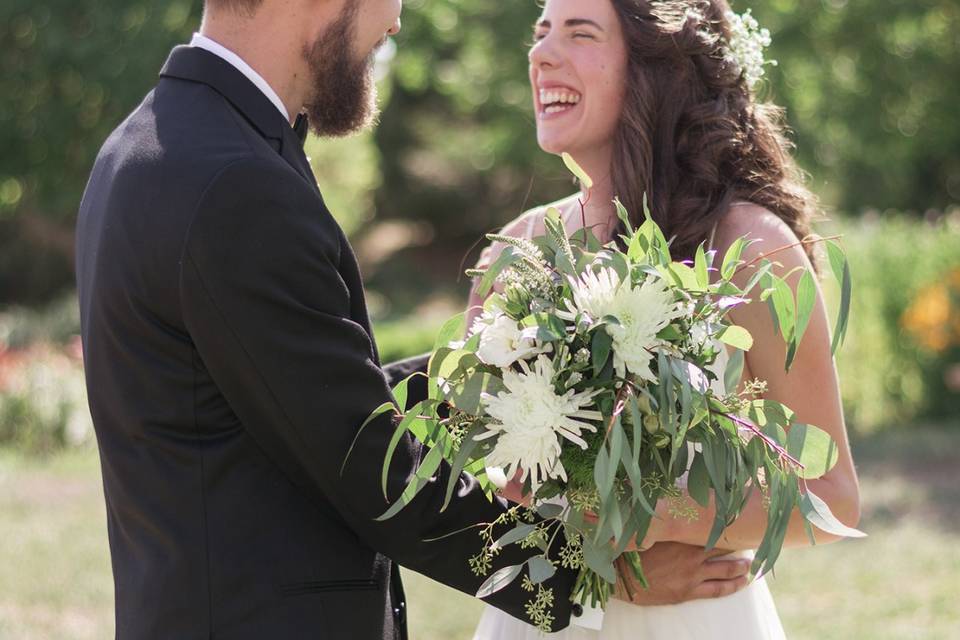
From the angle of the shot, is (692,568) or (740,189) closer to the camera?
Answer: (692,568)

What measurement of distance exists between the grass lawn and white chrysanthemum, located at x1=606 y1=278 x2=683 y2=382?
4493mm

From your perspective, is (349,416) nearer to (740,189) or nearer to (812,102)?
(740,189)

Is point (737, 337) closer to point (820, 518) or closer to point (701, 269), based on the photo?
point (701, 269)

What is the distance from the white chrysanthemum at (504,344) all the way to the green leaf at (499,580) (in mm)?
455

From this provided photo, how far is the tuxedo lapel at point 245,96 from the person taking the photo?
2490mm

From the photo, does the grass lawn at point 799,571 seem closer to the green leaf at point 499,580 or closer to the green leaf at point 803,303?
the green leaf at point 499,580

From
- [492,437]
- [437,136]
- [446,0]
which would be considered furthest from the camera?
[437,136]

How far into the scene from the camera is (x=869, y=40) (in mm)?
21047

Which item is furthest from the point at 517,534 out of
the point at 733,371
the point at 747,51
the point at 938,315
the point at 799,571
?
the point at 938,315

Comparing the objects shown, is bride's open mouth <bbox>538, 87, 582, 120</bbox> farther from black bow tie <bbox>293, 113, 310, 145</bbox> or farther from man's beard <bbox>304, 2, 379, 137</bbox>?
black bow tie <bbox>293, 113, 310, 145</bbox>

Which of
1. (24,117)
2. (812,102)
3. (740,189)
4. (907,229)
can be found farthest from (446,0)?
(740,189)

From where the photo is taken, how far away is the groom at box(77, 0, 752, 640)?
228 centimetres

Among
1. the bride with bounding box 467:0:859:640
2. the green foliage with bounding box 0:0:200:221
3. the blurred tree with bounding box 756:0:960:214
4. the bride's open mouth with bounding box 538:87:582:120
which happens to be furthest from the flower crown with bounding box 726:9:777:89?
the green foliage with bounding box 0:0:200:221

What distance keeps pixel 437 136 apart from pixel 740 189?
28.0m
